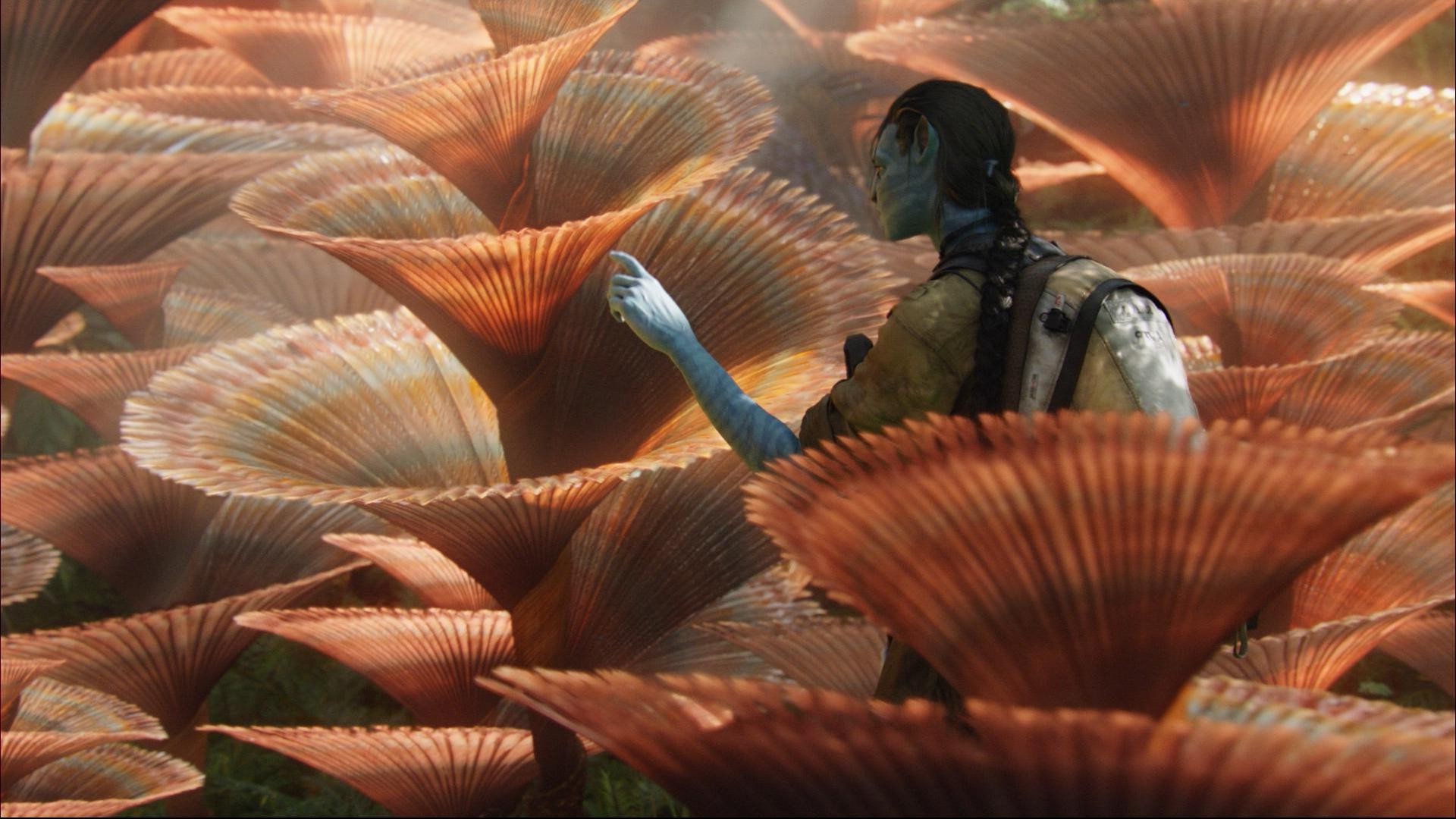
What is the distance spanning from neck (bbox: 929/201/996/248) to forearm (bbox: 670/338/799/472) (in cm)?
25

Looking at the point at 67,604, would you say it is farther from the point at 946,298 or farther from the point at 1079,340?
the point at 1079,340

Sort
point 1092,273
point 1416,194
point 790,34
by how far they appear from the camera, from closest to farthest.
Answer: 1. point 1092,273
2. point 1416,194
3. point 790,34

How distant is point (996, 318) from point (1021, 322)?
0.9 inches

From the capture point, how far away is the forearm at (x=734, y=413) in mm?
1434

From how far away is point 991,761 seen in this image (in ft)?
2.86

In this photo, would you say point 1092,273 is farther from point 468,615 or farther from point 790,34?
point 790,34

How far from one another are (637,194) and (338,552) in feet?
3.16

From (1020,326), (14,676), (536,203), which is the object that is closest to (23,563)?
(14,676)

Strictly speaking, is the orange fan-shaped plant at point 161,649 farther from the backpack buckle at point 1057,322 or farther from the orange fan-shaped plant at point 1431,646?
the orange fan-shaped plant at point 1431,646

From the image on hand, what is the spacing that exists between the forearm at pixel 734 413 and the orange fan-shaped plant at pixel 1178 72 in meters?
1.47

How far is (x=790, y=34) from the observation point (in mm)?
3793

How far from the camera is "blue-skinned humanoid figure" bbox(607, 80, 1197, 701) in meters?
1.26

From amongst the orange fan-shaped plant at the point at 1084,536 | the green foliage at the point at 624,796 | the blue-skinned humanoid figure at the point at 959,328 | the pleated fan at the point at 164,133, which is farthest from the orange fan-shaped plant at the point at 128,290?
the orange fan-shaped plant at the point at 1084,536

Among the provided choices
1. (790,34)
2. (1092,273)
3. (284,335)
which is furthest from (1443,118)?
(284,335)
